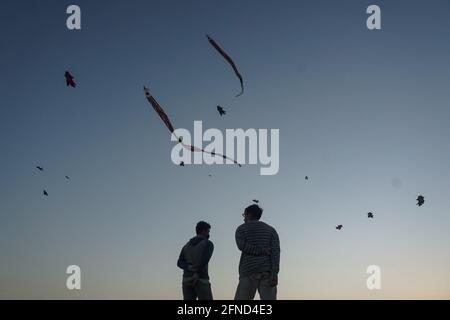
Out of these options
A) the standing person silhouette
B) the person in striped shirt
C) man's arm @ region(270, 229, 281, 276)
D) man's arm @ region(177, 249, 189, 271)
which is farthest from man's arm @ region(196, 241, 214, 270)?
man's arm @ region(270, 229, 281, 276)

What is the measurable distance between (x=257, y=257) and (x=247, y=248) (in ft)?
0.78

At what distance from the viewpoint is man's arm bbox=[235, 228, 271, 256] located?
10.3m

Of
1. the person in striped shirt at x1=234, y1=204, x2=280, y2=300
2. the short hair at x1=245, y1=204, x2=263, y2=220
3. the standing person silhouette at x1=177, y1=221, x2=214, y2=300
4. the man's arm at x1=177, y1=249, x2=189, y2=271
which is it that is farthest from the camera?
the man's arm at x1=177, y1=249, x2=189, y2=271

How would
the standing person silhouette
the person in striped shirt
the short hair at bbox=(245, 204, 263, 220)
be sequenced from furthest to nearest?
the standing person silhouette → the short hair at bbox=(245, 204, 263, 220) → the person in striped shirt

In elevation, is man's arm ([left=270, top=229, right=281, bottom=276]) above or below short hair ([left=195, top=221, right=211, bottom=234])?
below

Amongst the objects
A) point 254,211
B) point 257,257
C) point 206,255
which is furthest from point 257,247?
point 206,255

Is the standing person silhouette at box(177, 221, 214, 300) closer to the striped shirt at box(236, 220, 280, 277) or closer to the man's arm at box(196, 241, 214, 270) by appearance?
the man's arm at box(196, 241, 214, 270)

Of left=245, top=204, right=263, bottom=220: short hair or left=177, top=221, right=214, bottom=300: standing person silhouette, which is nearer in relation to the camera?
left=245, top=204, right=263, bottom=220: short hair

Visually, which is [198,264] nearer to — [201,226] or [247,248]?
[201,226]

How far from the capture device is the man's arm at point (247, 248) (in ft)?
33.8

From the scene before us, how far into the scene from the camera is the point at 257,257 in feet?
33.9

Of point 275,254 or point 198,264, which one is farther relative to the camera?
point 198,264
